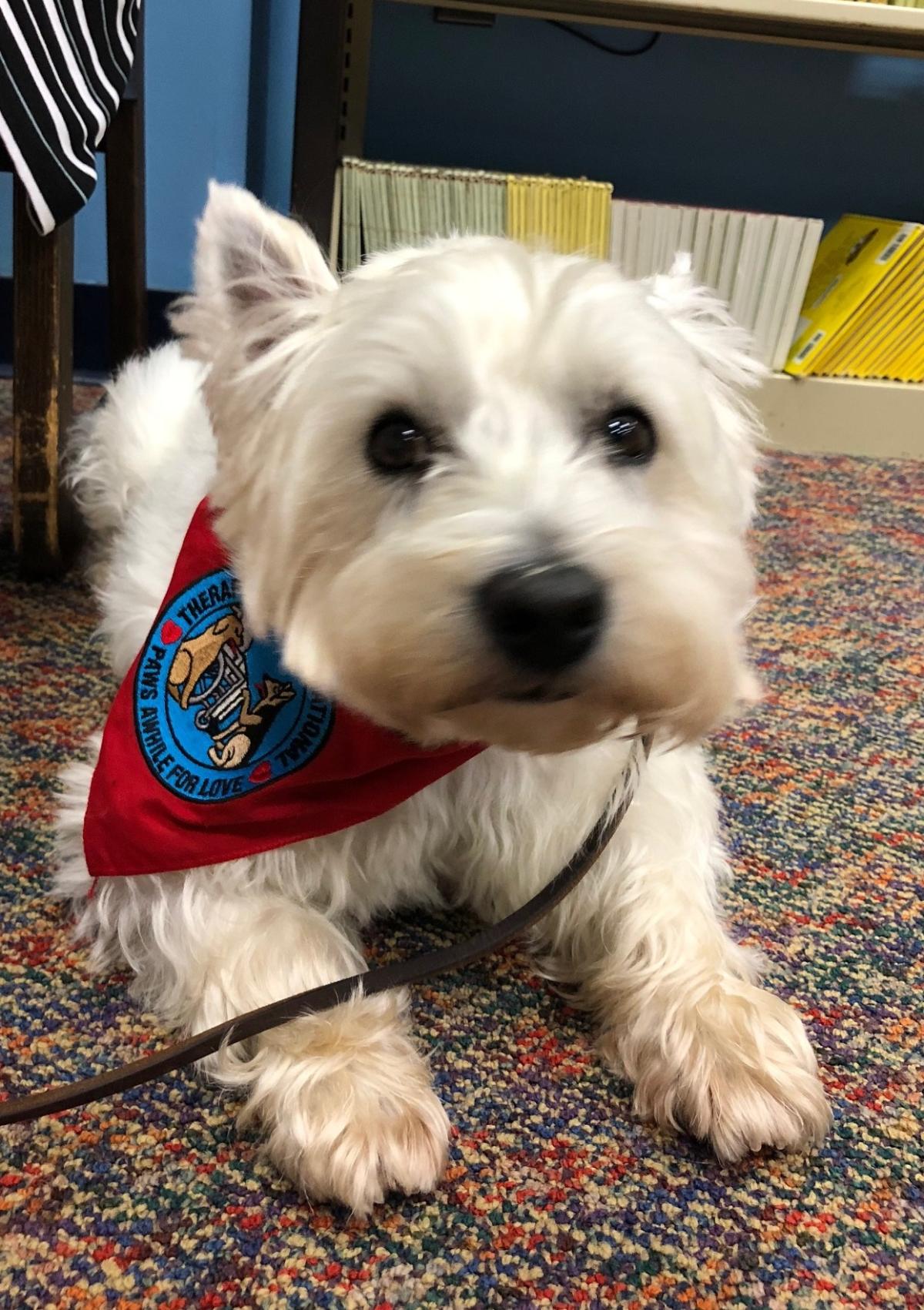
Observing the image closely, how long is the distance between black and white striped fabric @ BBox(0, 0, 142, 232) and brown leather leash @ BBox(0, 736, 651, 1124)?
806 mm

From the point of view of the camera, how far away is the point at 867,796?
1.26 m

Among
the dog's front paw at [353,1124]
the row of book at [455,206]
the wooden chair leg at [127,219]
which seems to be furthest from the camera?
the row of book at [455,206]

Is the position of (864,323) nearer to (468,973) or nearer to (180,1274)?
(468,973)

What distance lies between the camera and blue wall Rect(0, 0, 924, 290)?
7.79ft

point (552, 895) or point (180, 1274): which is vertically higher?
point (552, 895)

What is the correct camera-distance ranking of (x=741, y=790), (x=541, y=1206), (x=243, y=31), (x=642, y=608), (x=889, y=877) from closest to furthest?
1. (x=642, y=608)
2. (x=541, y=1206)
3. (x=889, y=877)
4. (x=741, y=790)
5. (x=243, y=31)

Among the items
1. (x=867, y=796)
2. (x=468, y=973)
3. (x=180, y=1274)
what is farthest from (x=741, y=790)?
(x=180, y=1274)

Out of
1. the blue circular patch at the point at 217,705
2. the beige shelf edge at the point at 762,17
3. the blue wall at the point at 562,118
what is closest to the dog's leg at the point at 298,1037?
the blue circular patch at the point at 217,705

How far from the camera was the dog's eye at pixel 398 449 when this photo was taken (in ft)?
2.56

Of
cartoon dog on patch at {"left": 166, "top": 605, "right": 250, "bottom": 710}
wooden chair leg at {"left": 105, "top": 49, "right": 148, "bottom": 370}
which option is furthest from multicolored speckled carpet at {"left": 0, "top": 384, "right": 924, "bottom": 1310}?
wooden chair leg at {"left": 105, "top": 49, "right": 148, "bottom": 370}

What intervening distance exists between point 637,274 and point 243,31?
1011 mm

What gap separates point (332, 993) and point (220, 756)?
22 cm

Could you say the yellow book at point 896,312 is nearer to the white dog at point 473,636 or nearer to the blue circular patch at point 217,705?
the white dog at point 473,636

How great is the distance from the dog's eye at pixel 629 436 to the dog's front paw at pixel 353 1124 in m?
0.51
